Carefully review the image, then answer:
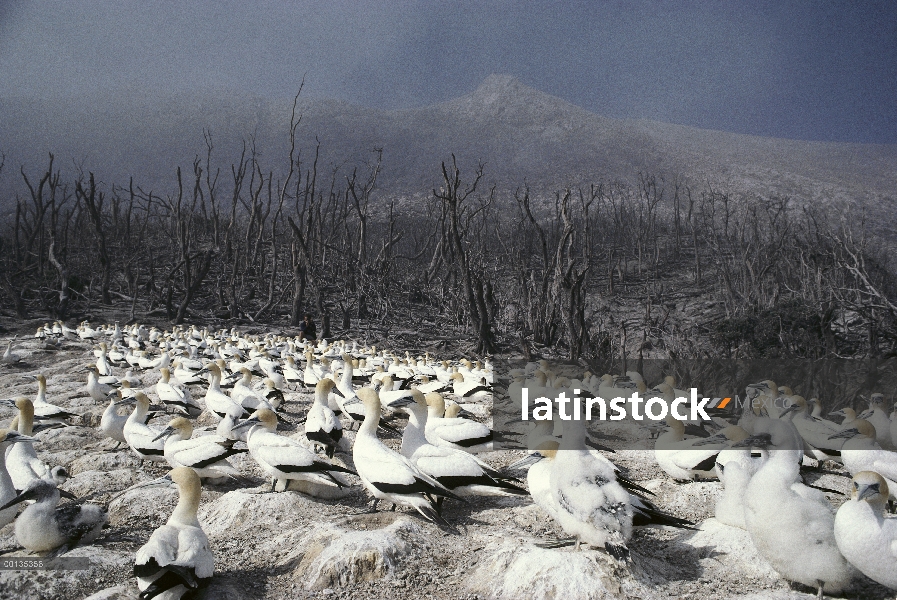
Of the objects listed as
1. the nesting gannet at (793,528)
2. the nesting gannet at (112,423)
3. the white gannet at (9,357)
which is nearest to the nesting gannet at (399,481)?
the nesting gannet at (793,528)

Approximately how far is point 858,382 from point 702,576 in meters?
11.7

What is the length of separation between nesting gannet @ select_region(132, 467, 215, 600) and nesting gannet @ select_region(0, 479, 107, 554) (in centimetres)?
97

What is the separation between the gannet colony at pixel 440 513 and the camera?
4.04 m

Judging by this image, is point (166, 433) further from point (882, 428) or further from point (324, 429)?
point (882, 428)

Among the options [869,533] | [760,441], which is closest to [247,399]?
[760,441]

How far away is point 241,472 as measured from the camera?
7.41m

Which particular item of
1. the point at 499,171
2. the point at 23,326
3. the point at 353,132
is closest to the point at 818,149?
the point at 499,171

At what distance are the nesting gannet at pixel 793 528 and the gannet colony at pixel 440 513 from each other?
0.04ft

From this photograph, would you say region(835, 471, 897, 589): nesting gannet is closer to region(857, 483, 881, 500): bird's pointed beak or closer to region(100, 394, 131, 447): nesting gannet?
region(857, 483, 881, 500): bird's pointed beak

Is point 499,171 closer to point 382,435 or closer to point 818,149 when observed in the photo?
point 818,149

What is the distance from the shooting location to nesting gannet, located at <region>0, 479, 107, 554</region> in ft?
15.2

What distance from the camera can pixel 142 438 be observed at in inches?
293

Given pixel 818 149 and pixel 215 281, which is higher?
pixel 818 149

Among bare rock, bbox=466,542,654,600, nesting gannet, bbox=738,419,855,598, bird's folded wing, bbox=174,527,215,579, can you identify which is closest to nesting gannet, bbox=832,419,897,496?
nesting gannet, bbox=738,419,855,598
